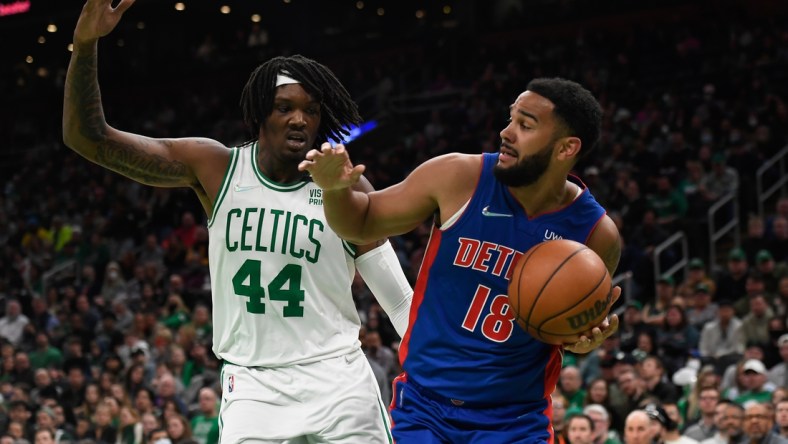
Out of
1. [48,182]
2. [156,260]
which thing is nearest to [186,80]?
[48,182]

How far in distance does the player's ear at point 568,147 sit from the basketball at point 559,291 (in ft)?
0.98

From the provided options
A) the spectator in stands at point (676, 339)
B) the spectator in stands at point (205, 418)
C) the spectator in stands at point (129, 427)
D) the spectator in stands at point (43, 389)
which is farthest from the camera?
the spectator in stands at point (43, 389)

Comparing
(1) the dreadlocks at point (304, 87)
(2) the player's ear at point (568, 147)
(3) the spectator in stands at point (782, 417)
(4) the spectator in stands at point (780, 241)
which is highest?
(4) the spectator in stands at point (780, 241)

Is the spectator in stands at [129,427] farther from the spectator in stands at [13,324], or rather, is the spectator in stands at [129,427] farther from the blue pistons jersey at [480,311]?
the blue pistons jersey at [480,311]

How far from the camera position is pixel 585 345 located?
3.87 metres

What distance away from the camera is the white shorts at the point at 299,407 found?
4105 mm

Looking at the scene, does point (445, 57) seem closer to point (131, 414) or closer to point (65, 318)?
point (65, 318)

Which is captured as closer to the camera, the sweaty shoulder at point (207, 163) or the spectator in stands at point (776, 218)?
the sweaty shoulder at point (207, 163)

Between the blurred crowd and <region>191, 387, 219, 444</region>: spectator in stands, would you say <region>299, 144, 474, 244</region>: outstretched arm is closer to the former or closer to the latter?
the blurred crowd

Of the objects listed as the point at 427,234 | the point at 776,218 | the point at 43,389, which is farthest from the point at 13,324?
the point at 776,218

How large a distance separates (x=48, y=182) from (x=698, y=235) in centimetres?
1384

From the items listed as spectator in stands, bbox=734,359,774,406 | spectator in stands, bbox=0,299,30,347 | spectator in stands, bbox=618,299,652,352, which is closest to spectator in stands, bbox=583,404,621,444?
spectator in stands, bbox=734,359,774,406

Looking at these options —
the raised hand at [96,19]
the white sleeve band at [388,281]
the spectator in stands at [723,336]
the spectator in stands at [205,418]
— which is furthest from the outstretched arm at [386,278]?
the spectator in stands at [205,418]

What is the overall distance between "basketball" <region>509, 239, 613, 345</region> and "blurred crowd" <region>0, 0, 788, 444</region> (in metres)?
4.26
